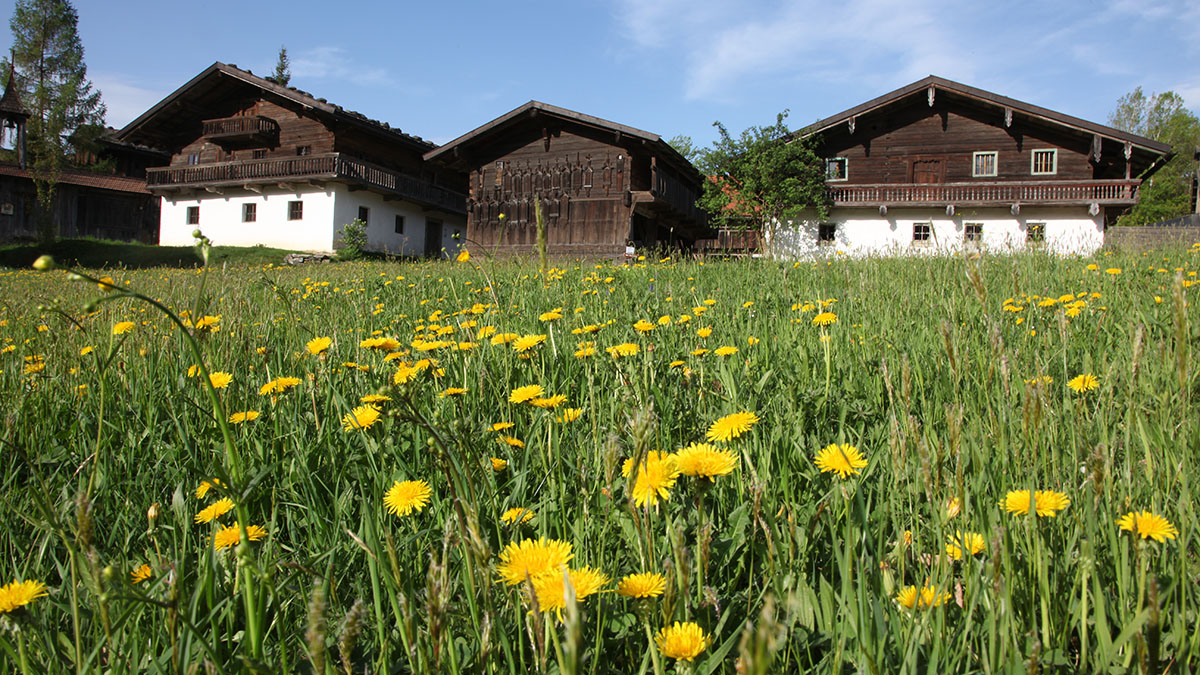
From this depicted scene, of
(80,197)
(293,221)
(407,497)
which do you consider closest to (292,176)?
(293,221)

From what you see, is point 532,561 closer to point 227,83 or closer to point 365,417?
point 365,417

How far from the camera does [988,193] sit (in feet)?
71.7

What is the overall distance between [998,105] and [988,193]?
9.15ft

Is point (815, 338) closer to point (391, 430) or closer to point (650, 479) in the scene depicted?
point (391, 430)

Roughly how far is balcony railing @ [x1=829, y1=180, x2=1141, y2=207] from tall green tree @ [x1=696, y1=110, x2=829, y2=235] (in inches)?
52.3

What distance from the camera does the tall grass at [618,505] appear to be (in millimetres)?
768

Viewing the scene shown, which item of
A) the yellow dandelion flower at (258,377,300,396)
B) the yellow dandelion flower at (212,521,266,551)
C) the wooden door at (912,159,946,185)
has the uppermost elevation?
the wooden door at (912,159,946,185)

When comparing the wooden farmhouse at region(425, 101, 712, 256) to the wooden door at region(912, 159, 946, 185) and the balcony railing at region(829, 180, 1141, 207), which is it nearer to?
the balcony railing at region(829, 180, 1141, 207)

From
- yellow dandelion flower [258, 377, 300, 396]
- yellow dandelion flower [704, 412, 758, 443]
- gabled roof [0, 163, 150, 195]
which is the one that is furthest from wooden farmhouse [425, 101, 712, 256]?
yellow dandelion flower [704, 412, 758, 443]

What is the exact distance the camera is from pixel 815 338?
8.54ft

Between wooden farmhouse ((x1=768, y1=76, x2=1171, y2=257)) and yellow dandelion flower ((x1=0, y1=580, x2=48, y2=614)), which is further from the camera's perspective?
wooden farmhouse ((x1=768, y1=76, x2=1171, y2=257))

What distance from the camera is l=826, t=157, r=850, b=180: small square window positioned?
77.9ft

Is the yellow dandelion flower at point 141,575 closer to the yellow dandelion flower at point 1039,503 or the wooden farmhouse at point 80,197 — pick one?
the yellow dandelion flower at point 1039,503

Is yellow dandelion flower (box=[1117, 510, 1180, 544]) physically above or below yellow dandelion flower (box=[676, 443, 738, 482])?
below
